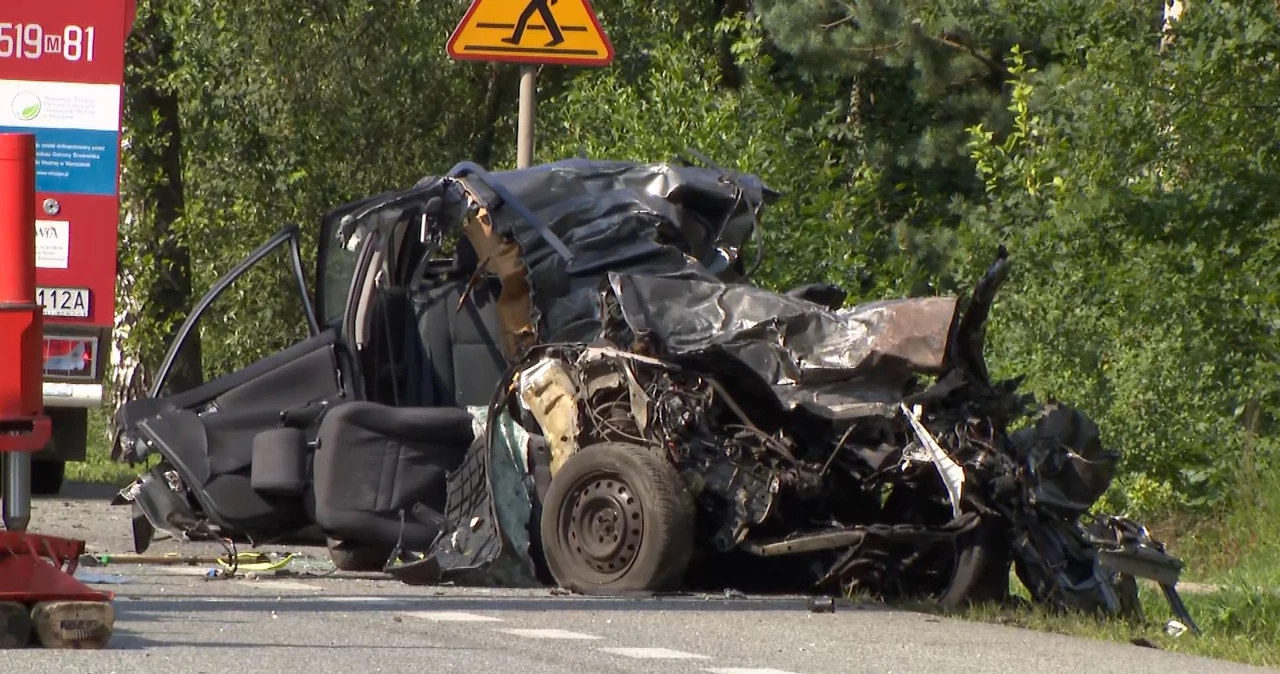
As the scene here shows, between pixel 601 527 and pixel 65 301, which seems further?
pixel 65 301

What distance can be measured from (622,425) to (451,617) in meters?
1.52

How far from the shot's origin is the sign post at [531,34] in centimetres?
1202

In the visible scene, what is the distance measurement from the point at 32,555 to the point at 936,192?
23.6 m

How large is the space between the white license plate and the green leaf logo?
3.37 feet

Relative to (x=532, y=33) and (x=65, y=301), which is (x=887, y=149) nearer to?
(x=532, y=33)

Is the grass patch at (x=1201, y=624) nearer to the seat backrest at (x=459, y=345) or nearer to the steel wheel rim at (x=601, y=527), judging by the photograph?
the steel wheel rim at (x=601, y=527)

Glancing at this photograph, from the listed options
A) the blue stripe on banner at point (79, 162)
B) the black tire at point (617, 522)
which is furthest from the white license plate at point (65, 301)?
the black tire at point (617, 522)

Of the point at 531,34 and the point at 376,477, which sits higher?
the point at 531,34

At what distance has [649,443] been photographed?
31.3ft

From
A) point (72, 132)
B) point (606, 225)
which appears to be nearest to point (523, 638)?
point (606, 225)

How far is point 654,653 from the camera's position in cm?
754

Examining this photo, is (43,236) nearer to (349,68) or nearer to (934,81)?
(349,68)

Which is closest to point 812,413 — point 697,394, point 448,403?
point 697,394

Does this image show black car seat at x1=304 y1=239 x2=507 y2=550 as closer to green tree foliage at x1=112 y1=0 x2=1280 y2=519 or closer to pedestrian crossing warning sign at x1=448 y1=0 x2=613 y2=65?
pedestrian crossing warning sign at x1=448 y1=0 x2=613 y2=65
